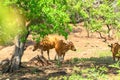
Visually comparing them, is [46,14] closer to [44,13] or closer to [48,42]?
[44,13]

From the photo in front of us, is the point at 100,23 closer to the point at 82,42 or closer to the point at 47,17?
the point at 47,17

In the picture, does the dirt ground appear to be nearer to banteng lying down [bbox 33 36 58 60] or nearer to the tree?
banteng lying down [bbox 33 36 58 60]

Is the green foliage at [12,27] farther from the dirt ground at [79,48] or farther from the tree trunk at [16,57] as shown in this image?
the dirt ground at [79,48]

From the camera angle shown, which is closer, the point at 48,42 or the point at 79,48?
the point at 48,42

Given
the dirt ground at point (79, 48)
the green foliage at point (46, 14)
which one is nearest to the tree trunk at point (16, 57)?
the green foliage at point (46, 14)

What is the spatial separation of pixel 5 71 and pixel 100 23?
549 centimetres

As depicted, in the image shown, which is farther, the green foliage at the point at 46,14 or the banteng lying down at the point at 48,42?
the banteng lying down at the point at 48,42

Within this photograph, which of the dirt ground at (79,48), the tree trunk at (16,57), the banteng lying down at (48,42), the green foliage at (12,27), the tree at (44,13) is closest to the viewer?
the green foliage at (12,27)

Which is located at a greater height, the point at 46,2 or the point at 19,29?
the point at 46,2

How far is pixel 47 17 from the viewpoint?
11.3m

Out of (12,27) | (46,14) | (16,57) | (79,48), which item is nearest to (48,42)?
(16,57)

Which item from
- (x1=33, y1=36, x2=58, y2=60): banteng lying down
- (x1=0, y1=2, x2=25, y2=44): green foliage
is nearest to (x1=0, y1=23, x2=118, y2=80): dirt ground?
(x1=33, y1=36, x2=58, y2=60): banteng lying down

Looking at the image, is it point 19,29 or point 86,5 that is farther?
point 86,5

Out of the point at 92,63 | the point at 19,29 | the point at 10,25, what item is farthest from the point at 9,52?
the point at 10,25
